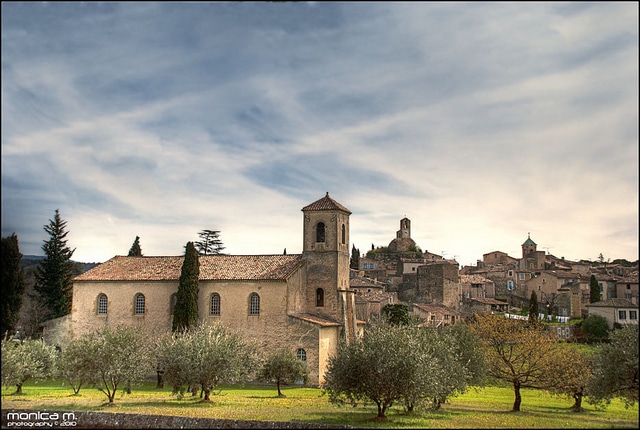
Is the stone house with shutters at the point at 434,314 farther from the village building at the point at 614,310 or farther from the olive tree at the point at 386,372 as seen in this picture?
the olive tree at the point at 386,372

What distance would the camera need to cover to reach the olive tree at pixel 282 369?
34312mm

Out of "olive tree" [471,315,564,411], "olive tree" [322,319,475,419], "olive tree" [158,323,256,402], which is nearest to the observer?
"olive tree" [322,319,475,419]

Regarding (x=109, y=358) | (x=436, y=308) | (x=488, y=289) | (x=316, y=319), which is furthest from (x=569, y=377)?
(x=488, y=289)

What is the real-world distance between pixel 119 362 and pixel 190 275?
13.4 meters

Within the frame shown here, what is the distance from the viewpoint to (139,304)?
141 feet

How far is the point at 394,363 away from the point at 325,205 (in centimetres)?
2192

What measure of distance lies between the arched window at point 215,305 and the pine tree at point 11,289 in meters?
12.3

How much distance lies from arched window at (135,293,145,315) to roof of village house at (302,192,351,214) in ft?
45.6

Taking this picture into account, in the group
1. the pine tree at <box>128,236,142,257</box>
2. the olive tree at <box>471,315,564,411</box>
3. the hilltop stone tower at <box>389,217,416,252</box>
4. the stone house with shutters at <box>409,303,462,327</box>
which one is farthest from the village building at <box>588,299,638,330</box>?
the hilltop stone tower at <box>389,217,416,252</box>

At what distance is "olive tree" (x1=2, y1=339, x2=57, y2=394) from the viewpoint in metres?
27.7

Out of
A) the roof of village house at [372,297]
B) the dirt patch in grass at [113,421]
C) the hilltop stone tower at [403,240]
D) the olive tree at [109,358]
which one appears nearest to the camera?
the dirt patch in grass at [113,421]

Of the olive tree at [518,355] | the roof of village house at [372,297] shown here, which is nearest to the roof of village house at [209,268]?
the olive tree at [518,355]

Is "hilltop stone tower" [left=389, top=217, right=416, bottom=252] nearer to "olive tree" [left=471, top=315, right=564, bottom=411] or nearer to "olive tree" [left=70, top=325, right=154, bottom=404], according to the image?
"olive tree" [left=471, top=315, right=564, bottom=411]

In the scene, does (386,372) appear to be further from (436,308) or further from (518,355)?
(436,308)
